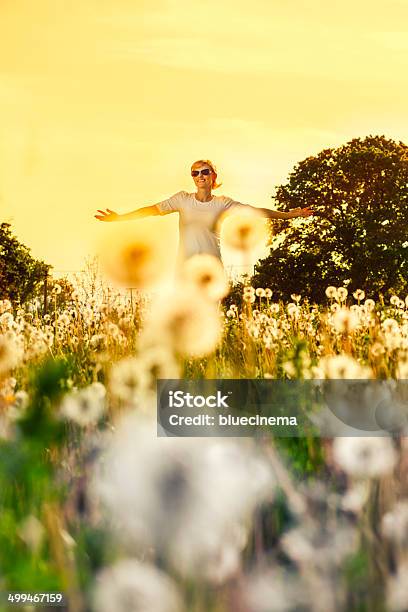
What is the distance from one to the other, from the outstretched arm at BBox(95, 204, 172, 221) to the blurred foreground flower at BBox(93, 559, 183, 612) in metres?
4.52

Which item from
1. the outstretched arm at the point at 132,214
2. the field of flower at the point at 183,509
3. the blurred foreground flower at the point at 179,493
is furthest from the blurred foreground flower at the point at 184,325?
the outstretched arm at the point at 132,214

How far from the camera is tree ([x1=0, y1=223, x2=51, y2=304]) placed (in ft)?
73.7

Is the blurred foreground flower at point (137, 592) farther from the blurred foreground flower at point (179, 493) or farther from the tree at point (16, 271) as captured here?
the tree at point (16, 271)

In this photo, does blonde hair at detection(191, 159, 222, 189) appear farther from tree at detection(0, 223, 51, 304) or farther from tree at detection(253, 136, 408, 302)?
tree at detection(253, 136, 408, 302)

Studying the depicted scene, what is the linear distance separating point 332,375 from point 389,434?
49 cm

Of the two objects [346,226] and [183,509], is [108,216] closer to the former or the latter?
[183,509]

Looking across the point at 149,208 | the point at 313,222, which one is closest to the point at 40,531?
the point at 149,208

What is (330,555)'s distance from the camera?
1.38m

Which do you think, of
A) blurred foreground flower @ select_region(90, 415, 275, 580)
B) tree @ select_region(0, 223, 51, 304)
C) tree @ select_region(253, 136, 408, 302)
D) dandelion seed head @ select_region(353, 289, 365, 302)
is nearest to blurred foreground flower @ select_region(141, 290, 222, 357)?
blurred foreground flower @ select_region(90, 415, 275, 580)

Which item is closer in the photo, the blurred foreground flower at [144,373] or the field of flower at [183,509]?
the field of flower at [183,509]

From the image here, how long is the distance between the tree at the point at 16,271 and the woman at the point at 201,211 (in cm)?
1538

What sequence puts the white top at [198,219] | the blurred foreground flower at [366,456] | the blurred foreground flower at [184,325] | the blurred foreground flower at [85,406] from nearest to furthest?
the blurred foreground flower at [366,456] < the blurred foreground flower at [184,325] < the blurred foreground flower at [85,406] < the white top at [198,219]

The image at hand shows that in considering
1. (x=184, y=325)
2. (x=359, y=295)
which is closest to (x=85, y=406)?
(x=184, y=325)

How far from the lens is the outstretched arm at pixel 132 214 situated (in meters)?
5.76
